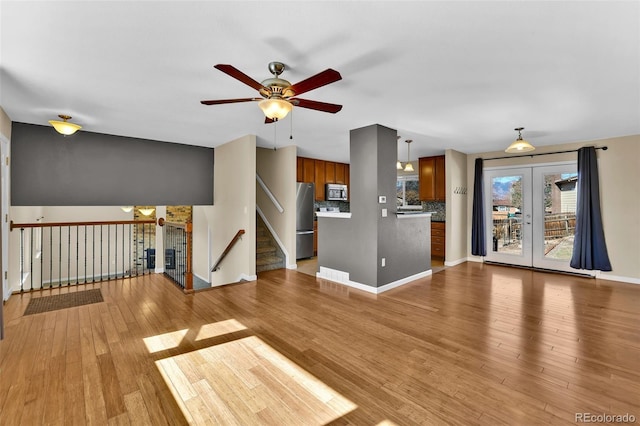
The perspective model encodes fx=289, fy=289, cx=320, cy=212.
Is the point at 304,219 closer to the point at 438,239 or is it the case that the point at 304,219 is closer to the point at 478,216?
the point at 438,239

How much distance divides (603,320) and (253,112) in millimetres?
4839

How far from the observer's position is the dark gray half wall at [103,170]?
171 inches

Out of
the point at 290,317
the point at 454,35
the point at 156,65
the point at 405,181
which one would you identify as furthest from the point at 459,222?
the point at 156,65

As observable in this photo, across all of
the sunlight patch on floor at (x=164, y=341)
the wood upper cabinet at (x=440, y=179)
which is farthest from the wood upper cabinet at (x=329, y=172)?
the sunlight patch on floor at (x=164, y=341)

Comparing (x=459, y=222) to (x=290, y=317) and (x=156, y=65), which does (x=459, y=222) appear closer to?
(x=290, y=317)

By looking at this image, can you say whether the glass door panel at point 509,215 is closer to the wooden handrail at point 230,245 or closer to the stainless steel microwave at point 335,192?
the stainless steel microwave at point 335,192

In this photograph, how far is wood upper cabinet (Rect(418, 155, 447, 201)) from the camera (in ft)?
21.9

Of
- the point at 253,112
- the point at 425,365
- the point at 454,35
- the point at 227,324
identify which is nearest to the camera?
the point at 454,35

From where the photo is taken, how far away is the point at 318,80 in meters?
2.07

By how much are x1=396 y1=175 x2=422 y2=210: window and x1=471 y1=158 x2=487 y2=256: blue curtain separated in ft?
5.21

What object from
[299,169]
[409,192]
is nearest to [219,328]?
[299,169]

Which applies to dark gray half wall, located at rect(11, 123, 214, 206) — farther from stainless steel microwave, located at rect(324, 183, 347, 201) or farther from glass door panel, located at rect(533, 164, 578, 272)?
glass door panel, located at rect(533, 164, 578, 272)

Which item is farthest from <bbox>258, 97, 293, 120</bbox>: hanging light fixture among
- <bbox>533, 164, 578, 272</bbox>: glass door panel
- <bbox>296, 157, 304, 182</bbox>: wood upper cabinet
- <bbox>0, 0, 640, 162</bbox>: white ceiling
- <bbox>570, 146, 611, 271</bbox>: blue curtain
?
<bbox>533, 164, 578, 272</bbox>: glass door panel

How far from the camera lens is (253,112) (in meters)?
3.75
